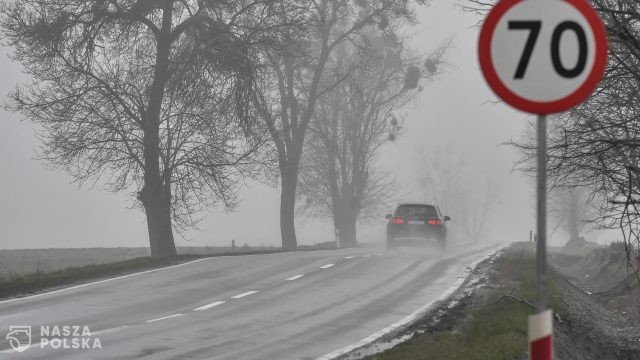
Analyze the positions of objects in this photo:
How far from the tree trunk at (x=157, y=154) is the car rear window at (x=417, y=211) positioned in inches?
331

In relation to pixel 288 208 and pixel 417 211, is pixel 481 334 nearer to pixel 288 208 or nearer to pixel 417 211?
pixel 417 211

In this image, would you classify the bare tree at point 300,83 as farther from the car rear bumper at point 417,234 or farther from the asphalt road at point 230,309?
the asphalt road at point 230,309

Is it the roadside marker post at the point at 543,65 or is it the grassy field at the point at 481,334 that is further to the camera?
the grassy field at the point at 481,334

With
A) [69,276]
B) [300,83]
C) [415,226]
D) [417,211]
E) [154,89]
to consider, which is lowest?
[69,276]

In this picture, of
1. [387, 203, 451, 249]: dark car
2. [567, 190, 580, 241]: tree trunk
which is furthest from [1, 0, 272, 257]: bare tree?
[567, 190, 580, 241]: tree trunk

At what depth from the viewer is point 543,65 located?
4.82m

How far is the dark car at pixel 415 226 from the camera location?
94.6 feet

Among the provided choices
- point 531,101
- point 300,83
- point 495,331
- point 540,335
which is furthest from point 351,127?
point 540,335

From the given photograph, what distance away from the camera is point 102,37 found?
2461 centimetres

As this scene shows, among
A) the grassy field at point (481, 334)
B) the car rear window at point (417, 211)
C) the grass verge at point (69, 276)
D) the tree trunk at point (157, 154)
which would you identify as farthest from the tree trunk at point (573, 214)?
the grassy field at point (481, 334)

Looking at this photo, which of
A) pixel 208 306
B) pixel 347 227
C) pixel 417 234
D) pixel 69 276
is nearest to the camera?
pixel 208 306

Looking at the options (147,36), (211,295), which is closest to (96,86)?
(147,36)

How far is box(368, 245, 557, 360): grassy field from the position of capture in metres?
8.71

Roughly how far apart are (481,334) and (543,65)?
5.68 meters
